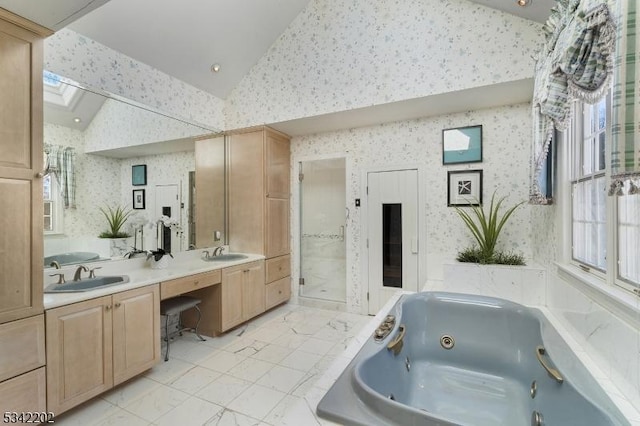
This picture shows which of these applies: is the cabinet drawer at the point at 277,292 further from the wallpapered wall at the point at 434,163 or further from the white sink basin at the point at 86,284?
the white sink basin at the point at 86,284

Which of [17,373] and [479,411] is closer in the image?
[17,373]

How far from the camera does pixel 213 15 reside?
2803 mm

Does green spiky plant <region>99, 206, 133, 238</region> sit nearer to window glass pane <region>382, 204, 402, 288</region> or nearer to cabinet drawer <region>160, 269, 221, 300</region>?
cabinet drawer <region>160, 269, 221, 300</region>

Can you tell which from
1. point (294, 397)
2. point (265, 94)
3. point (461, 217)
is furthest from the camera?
point (265, 94)

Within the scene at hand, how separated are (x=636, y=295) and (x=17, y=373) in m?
3.00

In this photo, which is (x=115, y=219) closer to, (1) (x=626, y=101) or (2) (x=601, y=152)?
(1) (x=626, y=101)

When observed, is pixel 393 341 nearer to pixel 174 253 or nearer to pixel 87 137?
pixel 174 253

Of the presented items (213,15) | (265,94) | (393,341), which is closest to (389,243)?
(393,341)

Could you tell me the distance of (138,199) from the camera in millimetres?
2791

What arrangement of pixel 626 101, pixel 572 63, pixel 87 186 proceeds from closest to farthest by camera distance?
pixel 626 101 → pixel 572 63 → pixel 87 186

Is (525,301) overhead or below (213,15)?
below

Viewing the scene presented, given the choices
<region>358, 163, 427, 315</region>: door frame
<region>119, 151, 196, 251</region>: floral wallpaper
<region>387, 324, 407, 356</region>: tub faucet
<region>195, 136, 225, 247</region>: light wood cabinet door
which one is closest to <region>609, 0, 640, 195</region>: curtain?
<region>387, 324, 407, 356</region>: tub faucet

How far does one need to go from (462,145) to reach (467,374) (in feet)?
7.00

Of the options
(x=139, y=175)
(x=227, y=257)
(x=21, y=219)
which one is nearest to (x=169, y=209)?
(x=139, y=175)
